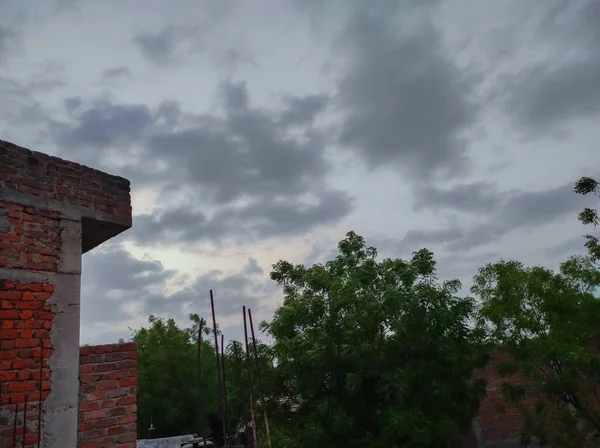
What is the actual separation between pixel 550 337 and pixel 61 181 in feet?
52.9

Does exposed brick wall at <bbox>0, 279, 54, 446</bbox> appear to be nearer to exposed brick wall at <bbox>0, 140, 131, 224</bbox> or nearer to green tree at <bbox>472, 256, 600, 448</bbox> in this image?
exposed brick wall at <bbox>0, 140, 131, 224</bbox>

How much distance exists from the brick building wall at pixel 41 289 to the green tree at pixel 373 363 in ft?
36.1

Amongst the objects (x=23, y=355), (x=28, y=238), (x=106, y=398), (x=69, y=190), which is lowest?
(x=106, y=398)

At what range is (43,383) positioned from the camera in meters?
4.36

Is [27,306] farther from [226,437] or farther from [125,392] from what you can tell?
[226,437]

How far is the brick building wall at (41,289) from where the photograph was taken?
425 centimetres

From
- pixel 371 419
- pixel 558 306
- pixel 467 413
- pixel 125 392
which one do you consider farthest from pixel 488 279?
pixel 125 392

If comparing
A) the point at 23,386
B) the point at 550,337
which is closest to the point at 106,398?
the point at 23,386

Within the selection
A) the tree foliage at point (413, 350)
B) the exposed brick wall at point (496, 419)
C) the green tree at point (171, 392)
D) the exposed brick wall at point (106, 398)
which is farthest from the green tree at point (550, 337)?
the green tree at point (171, 392)

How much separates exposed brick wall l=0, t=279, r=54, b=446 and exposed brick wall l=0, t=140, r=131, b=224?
3.06 ft

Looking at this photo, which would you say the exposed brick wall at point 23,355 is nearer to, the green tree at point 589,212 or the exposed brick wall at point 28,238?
the exposed brick wall at point 28,238

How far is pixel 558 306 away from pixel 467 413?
15.6 ft

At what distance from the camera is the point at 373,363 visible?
51.5ft

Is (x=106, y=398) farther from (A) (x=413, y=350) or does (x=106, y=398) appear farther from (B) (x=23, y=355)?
(A) (x=413, y=350)
